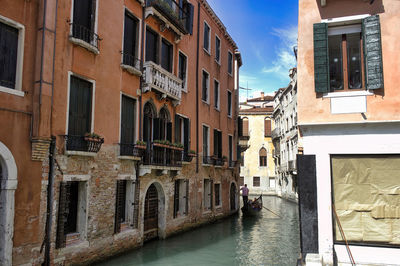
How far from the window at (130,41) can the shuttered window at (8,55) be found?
3586 mm

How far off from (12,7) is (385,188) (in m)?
8.11

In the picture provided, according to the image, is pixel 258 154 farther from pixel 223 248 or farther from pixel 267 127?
pixel 223 248

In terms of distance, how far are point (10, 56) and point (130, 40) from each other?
440 centimetres

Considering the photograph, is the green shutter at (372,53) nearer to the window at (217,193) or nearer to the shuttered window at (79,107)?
the shuttered window at (79,107)

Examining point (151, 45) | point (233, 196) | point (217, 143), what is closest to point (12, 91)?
point (151, 45)

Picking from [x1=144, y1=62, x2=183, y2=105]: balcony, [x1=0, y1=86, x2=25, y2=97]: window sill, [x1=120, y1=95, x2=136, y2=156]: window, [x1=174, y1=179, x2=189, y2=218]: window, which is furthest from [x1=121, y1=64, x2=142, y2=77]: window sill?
[x1=174, y1=179, x2=189, y2=218]: window

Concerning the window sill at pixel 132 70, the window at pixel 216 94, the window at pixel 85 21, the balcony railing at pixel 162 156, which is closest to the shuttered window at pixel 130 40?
the window sill at pixel 132 70

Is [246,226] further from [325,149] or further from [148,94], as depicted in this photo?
[325,149]

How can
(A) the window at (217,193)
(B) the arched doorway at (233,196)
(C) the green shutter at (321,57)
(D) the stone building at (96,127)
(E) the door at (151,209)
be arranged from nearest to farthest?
(C) the green shutter at (321,57), (D) the stone building at (96,127), (E) the door at (151,209), (A) the window at (217,193), (B) the arched doorway at (233,196)

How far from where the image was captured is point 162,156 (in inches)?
469

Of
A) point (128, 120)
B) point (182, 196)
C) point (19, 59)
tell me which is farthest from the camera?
point (182, 196)

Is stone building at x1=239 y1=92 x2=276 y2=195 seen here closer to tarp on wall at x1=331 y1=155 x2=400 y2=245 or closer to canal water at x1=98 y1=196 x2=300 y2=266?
canal water at x1=98 y1=196 x2=300 y2=266

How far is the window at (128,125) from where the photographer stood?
10305mm

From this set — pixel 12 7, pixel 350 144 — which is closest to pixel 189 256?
pixel 350 144
